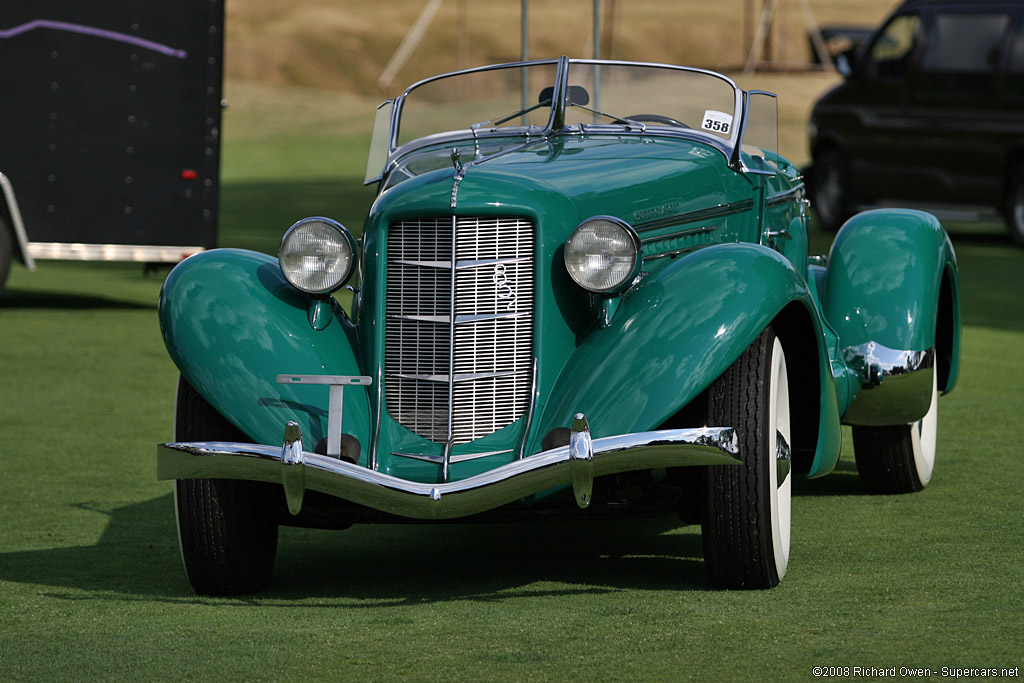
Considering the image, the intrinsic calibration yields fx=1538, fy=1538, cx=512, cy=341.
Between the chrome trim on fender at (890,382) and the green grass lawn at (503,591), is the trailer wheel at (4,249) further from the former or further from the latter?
the chrome trim on fender at (890,382)

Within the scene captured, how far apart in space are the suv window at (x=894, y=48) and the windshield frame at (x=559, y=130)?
11.4 meters

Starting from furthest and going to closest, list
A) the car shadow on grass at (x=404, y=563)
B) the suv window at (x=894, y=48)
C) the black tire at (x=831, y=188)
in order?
the black tire at (x=831, y=188) → the suv window at (x=894, y=48) → the car shadow on grass at (x=404, y=563)

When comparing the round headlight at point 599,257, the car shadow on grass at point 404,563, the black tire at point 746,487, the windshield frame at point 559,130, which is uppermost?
the windshield frame at point 559,130

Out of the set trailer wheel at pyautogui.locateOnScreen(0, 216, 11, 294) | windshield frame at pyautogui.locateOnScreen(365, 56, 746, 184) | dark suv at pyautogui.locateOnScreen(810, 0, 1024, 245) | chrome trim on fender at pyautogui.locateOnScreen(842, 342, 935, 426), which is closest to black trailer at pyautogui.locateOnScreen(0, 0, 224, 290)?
trailer wheel at pyautogui.locateOnScreen(0, 216, 11, 294)

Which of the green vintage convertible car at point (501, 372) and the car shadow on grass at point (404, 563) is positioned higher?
the green vintage convertible car at point (501, 372)

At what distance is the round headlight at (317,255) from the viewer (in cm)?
492

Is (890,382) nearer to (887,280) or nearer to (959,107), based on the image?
(887,280)

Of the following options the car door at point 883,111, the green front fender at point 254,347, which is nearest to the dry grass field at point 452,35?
the car door at point 883,111

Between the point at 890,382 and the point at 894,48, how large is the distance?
1252 centimetres

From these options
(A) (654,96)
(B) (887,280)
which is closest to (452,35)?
(A) (654,96)

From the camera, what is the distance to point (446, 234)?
4824mm

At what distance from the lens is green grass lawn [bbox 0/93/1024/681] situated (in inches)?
158

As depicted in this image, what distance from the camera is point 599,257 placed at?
4.78 metres

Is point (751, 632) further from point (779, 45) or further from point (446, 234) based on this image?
point (779, 45)
